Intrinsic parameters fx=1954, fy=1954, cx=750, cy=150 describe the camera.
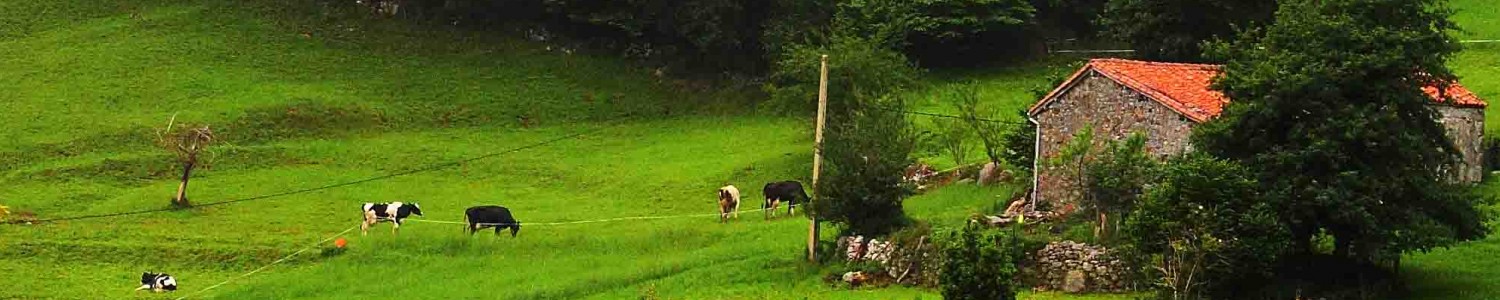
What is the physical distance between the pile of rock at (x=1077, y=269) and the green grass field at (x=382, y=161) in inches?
30.7

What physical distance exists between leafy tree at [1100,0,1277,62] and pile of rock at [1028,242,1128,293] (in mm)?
20745

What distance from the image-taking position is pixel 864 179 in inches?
1594

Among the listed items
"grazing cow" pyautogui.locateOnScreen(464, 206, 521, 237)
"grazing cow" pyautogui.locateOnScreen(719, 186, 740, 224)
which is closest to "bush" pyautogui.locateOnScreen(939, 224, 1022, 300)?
"grazing cow" pyautogui.locateOnScreen(719, 186, 740, 224)

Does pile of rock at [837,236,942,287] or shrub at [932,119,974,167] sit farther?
shrub at [932,119,974,167]

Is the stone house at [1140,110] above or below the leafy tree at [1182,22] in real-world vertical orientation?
below

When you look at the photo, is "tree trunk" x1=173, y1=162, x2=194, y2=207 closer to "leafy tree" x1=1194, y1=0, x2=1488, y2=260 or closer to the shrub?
the shrub

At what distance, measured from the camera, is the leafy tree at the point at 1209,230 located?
106ft

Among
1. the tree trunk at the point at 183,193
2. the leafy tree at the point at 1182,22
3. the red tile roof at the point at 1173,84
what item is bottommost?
the tree trunk at the point at 183,193

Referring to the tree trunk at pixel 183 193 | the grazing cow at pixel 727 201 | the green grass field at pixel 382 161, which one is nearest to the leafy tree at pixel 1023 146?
the green grass field at pixel 382 161

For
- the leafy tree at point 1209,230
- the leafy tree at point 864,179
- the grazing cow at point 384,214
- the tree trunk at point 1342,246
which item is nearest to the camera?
the leafy tree at point 1209,230

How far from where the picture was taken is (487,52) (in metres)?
81.6

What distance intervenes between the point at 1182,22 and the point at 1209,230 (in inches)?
1057

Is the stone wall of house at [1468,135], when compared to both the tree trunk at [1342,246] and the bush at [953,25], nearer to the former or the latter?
the tree trunk at [1342,246]

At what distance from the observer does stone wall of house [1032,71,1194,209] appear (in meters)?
39.8
